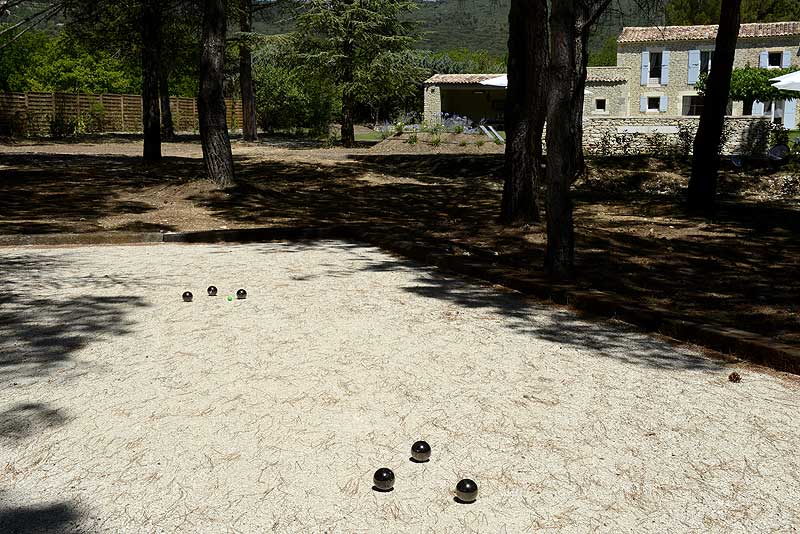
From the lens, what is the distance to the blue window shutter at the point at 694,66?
4431 centimetres

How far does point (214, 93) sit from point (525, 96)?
5.30 metres

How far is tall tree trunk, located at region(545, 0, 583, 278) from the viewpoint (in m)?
6.34

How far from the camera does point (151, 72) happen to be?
61.3 ft

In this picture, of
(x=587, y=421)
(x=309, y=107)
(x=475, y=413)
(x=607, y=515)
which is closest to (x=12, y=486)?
(x=475, y=413)

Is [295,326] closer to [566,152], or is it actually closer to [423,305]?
[423,305]

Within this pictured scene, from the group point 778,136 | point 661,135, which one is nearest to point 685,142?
point 661,135

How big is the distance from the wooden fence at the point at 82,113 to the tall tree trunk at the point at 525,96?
25.1 meters

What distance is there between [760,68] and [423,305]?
4206cm

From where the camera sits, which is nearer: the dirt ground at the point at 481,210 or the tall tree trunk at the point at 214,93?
the dirt ground at the point at 481,210

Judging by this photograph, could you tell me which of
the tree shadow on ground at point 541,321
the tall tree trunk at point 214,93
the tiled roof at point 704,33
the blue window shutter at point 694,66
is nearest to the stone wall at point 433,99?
the tiled roof at point 704,33

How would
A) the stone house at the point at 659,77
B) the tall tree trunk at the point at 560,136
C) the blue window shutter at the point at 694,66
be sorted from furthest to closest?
the blue window shutter at the point at 694,66, the stone house at the point at 659,77, the tall tree trunk at the point at 560,136

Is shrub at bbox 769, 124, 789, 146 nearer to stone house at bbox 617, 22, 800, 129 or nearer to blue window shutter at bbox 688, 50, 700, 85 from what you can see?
stone house at bbox 617, 22, 800, 129

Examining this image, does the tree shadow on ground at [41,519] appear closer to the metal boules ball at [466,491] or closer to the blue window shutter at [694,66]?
the metal boules ball at [466,491]

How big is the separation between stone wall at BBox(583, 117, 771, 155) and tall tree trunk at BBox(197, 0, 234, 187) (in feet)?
38.2
